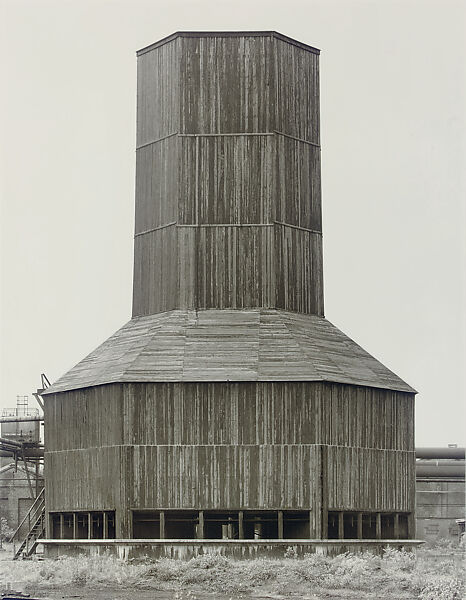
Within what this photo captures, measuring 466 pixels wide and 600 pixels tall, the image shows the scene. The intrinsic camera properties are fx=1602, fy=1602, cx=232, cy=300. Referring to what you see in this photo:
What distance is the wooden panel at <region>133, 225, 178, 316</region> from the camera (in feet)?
202

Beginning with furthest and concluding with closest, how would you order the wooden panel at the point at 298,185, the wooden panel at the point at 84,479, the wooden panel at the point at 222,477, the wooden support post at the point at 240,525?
1. the wooden panel at the point at 298,185
2. the wooden panel at the point at 84,479
3. the wooden panel at the point at 222,477
4. the wooden support post at the point at 240,525

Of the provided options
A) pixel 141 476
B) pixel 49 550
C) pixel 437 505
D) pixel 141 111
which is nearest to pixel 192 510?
pixel 141 476

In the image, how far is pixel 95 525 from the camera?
58.4 m

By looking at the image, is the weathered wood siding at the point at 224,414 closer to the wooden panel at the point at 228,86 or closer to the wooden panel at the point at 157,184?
the wooden panel at the point at 157,184

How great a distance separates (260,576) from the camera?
53188 millimetres

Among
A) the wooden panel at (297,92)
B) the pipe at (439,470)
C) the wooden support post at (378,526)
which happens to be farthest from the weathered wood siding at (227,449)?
the pipe at (439,470)

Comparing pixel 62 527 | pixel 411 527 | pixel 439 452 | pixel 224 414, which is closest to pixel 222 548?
pixel 224 414

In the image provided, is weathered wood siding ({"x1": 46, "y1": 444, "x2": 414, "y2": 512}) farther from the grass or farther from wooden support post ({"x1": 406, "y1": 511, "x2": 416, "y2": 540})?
wooden support post ({"x1": 406, "y1": 511, "x2": 416, "y2": 540})

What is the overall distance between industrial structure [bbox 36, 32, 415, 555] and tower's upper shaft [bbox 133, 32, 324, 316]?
2.1 inches

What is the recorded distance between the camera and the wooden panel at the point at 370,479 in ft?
187

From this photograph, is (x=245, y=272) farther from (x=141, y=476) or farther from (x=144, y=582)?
(x=144, y=582)

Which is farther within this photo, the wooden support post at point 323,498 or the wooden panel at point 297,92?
the wooden panel at point 297,92

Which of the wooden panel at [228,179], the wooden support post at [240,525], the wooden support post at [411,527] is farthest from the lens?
the wooden panel at [228,179]

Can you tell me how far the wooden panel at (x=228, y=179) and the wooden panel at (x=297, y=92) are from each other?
4.78 feet
